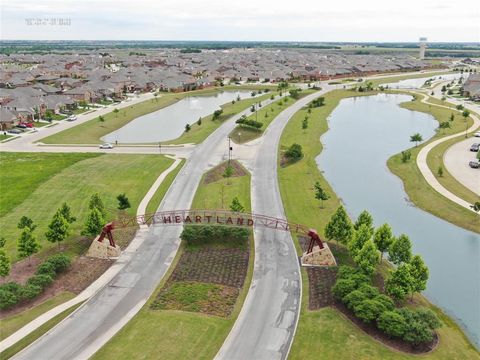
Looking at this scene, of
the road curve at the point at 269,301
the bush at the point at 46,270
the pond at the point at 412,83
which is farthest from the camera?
the pond at the point at 412,83

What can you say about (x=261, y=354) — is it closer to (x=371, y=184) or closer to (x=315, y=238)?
(x=315, y=238)

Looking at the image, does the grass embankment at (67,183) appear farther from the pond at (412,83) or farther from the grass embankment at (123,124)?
the pond at (412,83)

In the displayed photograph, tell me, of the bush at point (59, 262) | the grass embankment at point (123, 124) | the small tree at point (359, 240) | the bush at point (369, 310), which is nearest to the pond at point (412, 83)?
the grass embankment at point (123, 124)

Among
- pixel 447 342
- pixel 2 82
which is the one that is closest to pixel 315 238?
pixel 447 342

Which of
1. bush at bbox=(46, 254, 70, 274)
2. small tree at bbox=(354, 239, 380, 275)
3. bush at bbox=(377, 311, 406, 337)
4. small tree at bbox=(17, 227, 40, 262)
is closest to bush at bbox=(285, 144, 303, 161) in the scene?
small tree at bbox=(354, 239, 380, 275)

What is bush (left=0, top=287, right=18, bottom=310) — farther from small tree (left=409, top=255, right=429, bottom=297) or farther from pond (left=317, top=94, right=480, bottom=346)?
pond (left=317, top=94, right=480, bottom=346)

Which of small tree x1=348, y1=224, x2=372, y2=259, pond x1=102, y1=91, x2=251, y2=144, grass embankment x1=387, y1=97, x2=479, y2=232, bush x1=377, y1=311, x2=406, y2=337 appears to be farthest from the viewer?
pond x1=102, y1=91, x2=251, y2=144

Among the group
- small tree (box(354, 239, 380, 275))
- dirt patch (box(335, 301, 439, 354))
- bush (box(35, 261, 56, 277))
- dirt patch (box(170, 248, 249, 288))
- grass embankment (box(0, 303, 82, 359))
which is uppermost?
small tree (box(354, 239, 380, 275))

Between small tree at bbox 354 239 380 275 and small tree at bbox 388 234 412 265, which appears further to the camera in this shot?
small tree at bbox 388 234 412 265
